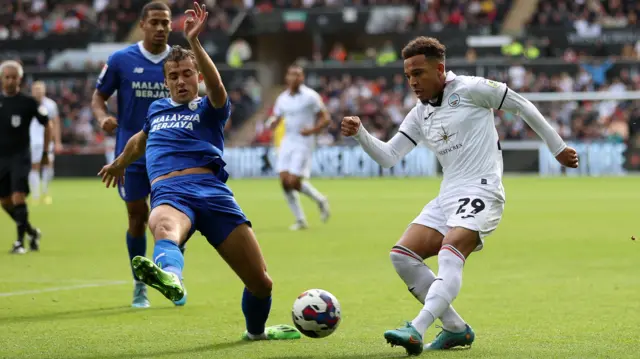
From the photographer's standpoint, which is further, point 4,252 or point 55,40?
point 55,40

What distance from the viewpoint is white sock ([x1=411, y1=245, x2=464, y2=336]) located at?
6.54 m

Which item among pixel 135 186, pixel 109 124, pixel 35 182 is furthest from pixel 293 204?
pixel 35 182

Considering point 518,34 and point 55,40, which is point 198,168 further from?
point 55,40

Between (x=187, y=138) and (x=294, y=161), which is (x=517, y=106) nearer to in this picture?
(x=187, y=138)

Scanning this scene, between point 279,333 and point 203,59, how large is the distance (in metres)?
1.97

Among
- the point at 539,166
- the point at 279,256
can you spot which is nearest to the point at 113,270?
the point at 279,256

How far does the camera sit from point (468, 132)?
7004mm

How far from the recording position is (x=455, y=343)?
22.6ft

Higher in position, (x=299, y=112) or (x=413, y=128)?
(x=413, y=128)

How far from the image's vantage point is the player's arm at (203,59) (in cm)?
671

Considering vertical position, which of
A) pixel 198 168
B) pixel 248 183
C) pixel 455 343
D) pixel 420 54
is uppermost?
pixel 420 54

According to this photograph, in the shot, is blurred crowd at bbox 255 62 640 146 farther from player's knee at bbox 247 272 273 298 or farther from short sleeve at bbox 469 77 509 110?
player's knee at bbox 247 272 273 298

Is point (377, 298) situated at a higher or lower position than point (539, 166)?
higher

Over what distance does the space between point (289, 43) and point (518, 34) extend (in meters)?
12.3
